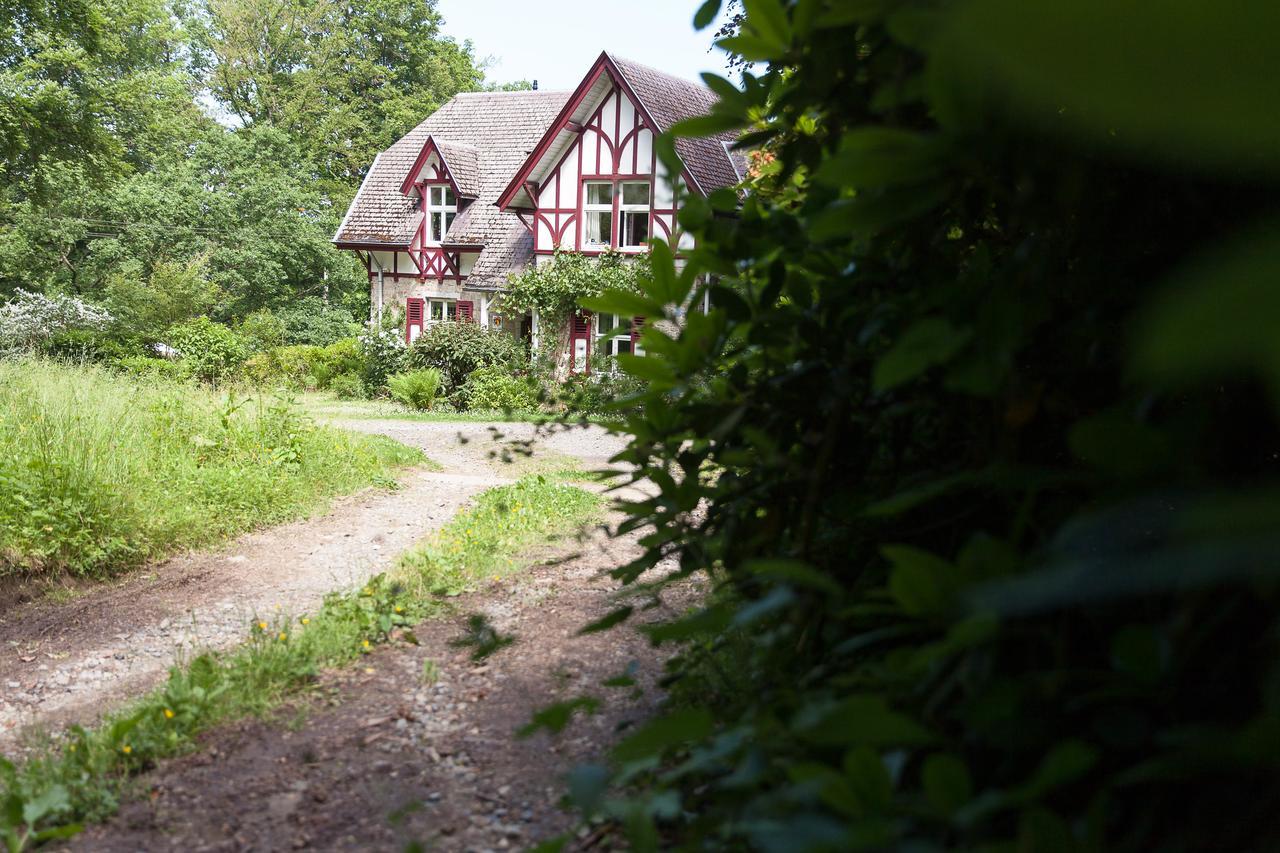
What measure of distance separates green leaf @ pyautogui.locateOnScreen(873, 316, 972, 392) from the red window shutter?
26.9m

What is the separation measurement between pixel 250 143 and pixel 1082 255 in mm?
38533

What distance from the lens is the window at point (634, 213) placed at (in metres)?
22.5

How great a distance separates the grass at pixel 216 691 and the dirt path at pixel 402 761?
0.37ft

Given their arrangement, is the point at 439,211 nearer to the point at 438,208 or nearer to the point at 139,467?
the point at 438,208

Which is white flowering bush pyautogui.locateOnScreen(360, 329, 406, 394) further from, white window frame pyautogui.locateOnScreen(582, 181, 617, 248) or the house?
white window frame pyautogui.locateOnScreen(582, 181, 617, 248)

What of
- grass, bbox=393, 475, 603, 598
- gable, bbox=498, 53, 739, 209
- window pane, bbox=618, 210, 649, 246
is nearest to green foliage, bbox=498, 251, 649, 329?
window pane, bbox=618, 210, 649, 246

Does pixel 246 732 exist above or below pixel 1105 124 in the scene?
below

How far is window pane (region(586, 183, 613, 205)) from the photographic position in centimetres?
2286

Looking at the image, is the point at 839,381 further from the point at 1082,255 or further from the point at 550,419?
the point at 550,419

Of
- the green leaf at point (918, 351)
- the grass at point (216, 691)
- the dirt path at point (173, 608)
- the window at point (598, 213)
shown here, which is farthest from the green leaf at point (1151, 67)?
the window at point (598, 213)

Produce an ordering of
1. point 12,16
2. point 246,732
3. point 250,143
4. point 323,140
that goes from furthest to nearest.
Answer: point 323,140, point 250,143, point 12,16, point 246,732

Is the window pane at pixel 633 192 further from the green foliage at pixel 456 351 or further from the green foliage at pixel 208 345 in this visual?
the green foliage at pixel 208 345

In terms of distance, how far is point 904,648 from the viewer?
3.01ft

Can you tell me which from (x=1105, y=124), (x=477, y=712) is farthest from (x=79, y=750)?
(x=1105, y=124)
